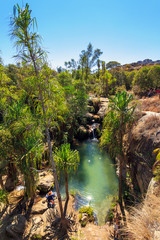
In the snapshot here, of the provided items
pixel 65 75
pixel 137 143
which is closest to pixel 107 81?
pixel 65 75

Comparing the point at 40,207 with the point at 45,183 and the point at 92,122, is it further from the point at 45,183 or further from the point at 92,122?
the point at 92,122

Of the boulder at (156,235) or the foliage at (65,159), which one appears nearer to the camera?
the boulder at (156,235)

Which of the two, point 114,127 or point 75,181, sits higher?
point 114,127

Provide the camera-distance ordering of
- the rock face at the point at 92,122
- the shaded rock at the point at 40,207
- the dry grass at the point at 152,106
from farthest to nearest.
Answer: the rock face at the point at 92,122 < the dry grass at the point at 152,106 < the shaded rock at the point at 40,207

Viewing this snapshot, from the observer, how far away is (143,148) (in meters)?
7.82

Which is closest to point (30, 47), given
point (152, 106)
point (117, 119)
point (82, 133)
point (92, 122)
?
point (117, 119)

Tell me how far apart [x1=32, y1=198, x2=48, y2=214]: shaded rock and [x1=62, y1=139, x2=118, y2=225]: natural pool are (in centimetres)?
242

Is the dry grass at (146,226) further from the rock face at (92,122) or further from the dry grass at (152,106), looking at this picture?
the rock face at (92,122)

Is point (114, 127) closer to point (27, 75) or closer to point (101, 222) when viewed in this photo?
point (27, 75)

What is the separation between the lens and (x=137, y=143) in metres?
8.41

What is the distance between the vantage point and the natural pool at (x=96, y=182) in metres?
8.70

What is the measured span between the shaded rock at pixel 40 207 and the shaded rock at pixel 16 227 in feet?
3.61

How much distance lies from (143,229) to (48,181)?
8.20m

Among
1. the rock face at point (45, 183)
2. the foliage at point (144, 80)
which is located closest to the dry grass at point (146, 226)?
the rock face at point (45, 183)
